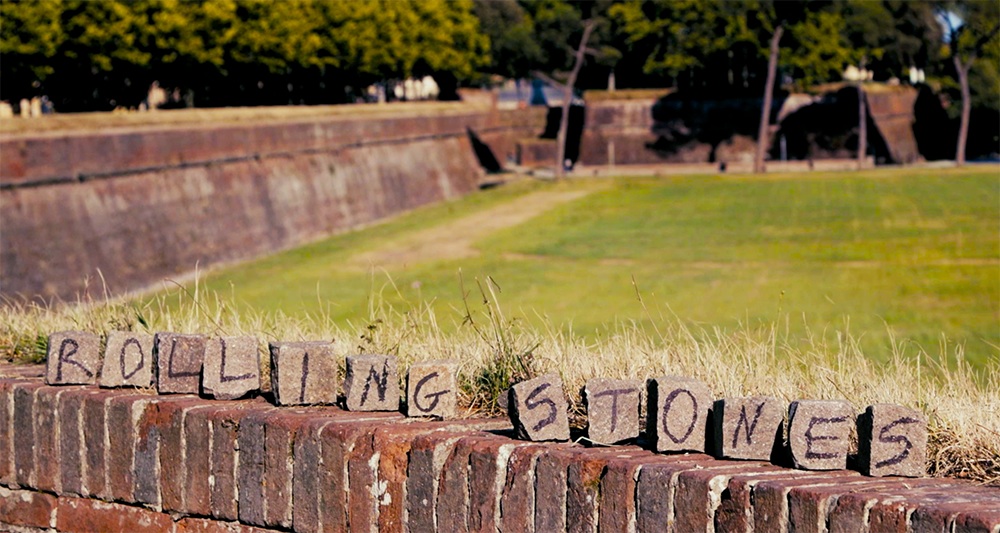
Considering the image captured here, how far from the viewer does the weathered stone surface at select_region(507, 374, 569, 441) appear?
4.08 metres

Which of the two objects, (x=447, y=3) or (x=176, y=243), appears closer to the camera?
(x=176, y=243)

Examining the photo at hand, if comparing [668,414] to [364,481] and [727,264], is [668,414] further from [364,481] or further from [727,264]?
[727,264]

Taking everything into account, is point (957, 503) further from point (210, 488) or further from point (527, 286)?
point (527, 286)

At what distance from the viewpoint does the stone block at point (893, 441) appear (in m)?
3.79

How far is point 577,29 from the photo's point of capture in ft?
247

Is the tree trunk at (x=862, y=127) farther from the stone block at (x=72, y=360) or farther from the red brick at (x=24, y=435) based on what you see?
the red brick at (x=24, y=435)

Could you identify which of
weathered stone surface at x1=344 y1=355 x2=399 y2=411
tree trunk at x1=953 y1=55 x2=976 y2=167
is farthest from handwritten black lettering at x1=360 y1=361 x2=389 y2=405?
tree trunk at x1=953 y1=55 x2=976 y2=167

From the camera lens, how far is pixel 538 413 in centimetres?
409

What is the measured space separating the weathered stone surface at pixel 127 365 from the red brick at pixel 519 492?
1.60m

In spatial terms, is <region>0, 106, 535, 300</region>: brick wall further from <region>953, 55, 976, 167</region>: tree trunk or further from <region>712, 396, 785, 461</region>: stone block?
<region>953, 55, 976, 167</region>: tree trunk

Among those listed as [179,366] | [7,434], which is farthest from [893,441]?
[7,434]

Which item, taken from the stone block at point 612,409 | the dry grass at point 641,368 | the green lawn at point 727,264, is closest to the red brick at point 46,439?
the dry grass at point 641,368

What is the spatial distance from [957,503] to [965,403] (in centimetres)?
112

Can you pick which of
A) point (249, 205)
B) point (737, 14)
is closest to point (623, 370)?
Result: point (249, 205)
